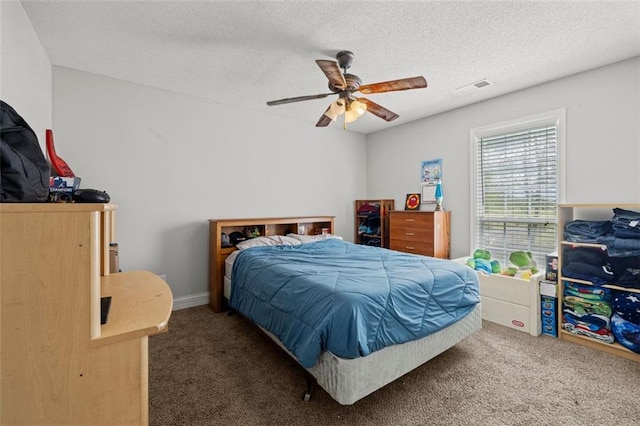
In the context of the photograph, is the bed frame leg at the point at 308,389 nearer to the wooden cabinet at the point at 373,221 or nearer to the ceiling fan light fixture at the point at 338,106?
the ceiling fan light fixture at the point at 338,106

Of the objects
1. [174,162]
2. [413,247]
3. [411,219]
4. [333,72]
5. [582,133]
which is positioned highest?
[333,72]

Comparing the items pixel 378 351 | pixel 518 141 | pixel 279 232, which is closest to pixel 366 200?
pixel 279 232

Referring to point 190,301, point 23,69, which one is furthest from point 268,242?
point 23,69

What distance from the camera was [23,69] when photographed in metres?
1.95

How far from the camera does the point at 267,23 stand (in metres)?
2.06

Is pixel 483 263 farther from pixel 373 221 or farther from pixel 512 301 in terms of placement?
pixel 373 221

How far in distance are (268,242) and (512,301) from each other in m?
2.64

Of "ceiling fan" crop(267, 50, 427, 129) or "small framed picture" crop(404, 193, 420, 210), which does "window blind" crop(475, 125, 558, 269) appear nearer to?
"small framed picture" crop(404, 193, 420, 210)

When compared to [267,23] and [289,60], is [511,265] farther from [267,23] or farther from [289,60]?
[267,23]

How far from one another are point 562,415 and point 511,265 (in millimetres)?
2049

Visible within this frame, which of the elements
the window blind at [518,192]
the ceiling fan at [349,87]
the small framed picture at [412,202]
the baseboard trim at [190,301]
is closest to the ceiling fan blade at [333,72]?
the ceiling fan at [349,87]

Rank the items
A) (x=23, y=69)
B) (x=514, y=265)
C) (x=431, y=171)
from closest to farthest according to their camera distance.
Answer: (x=23, y=69) < (x=514, y=265) < (x=431, y=171)

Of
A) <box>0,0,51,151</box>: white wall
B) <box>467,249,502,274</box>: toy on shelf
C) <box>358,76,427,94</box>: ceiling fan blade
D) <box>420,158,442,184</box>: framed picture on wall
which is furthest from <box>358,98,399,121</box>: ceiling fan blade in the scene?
<box>0,0,51,151</box>: white wall

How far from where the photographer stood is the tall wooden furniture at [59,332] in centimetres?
71
